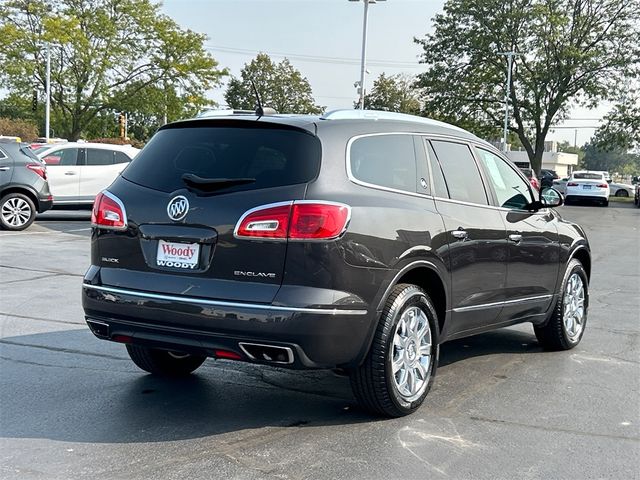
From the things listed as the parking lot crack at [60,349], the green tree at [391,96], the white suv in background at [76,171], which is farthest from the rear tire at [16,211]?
the green tree at [391,96]

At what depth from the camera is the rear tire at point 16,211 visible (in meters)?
14.8

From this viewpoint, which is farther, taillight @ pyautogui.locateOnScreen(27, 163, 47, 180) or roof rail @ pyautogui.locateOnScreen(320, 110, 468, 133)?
taillight @ pyautogui.locateOnScreen(27, 163, 47, 180)

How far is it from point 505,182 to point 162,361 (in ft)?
9.46

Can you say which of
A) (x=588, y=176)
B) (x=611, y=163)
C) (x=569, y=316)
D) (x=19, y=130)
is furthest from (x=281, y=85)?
(x=611, y=163)

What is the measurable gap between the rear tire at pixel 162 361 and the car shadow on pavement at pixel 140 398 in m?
0.08

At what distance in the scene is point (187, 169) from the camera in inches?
179

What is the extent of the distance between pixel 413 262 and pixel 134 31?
42.9 meters

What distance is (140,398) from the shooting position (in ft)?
16.1

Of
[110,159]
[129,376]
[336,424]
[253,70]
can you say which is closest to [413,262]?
[336,424]

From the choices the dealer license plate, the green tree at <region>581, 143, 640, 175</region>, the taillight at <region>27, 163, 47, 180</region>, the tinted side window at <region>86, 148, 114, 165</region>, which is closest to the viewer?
the dealer license plate

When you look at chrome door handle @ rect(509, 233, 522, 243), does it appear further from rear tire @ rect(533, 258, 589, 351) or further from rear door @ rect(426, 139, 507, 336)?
rear tire @ rect(533, 258, 589, 351)

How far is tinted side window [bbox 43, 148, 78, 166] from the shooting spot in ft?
57.9

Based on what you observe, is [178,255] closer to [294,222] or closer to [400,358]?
[294,222]

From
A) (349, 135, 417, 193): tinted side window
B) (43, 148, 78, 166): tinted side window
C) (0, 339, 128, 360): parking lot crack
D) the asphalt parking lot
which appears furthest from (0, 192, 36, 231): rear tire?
(349, 135, 417, 193): tinted side window
